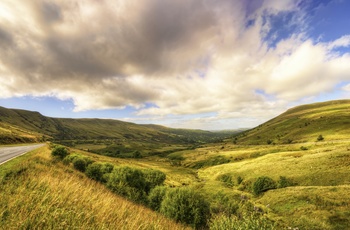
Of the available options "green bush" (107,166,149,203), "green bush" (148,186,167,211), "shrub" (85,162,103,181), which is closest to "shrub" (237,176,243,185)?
"green bush" (107,166,149,203)

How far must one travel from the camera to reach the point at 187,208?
30.9m

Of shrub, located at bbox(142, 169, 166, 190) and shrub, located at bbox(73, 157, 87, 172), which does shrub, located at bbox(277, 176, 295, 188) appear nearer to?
shrub, located at bbox(142, 169, 166, 190)

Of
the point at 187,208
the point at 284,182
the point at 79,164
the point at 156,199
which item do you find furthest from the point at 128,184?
A: the point at 284,182

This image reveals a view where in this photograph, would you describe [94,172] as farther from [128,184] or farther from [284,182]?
[284,182]

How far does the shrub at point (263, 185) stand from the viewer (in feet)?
225

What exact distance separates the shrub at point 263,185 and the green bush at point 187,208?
44110 mm

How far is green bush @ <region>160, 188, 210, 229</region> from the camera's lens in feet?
98.4

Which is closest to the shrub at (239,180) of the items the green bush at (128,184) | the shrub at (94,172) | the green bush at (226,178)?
the green bush at (226,178)

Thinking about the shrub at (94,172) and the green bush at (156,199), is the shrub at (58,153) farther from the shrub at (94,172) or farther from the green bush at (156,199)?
the green bush at (156,199)

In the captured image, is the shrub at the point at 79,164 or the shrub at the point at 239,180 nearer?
the shrub at the point at 79,164

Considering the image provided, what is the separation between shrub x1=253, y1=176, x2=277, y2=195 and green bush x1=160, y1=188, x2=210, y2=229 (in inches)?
1737

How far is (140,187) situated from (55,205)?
49.5m

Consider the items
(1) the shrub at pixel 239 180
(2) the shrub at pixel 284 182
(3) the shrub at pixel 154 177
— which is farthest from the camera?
(1) the shrub at pixel 239 180

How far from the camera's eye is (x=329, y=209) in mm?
40719
